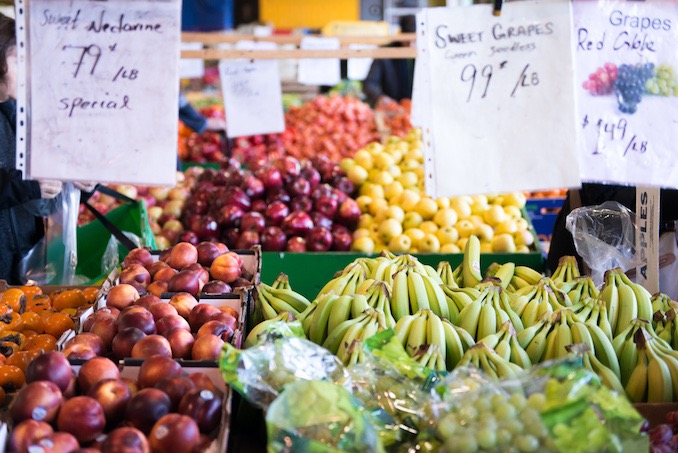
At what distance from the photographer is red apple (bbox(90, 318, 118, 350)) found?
76.7 inches

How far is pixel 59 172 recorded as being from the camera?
86.1 inches

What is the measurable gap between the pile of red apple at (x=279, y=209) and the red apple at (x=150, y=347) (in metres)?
1.96

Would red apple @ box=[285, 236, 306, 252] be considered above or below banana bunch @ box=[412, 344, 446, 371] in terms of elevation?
above

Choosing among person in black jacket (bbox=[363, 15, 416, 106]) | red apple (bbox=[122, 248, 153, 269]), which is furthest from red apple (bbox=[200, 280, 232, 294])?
person in black jacket (bbox=[363, 15, 416, 106])

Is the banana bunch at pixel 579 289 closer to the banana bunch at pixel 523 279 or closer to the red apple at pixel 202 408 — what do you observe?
the banana bunch at pixel 523 279

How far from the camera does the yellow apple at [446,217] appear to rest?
382cm

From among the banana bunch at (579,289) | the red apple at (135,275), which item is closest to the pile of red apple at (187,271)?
the red apple at (135,275)

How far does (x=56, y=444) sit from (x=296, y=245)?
2.39 meters

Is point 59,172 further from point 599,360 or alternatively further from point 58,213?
point 599,360

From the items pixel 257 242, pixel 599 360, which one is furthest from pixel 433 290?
pixel 257 242

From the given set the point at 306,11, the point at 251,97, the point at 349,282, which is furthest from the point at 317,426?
the point at 306,11

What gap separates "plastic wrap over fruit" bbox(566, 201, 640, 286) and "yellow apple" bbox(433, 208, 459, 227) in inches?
45.1

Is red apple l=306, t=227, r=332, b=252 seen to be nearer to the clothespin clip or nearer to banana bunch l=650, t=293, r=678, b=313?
banana bunch l=650, t=293, r=678, b=313

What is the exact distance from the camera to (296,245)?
3.75m
